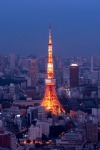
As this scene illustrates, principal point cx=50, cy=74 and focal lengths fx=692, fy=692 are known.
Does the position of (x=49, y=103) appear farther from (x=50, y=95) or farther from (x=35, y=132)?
(x=35, y=132)

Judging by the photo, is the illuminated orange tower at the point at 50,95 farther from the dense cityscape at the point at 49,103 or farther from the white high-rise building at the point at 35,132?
the white high-rise building at the point at 35,132

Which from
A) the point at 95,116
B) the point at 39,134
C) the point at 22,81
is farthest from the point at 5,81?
the point at 39,134

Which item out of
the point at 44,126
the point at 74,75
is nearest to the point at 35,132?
the point at 44,126

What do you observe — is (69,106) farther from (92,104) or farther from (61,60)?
(61,60)

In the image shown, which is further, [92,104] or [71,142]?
[92,104]

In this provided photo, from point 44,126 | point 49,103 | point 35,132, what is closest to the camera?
point 35,132

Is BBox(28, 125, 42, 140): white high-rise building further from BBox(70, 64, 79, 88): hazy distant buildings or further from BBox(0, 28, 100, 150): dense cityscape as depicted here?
BBox(70, 64, 79, 88): hazy distant buildings

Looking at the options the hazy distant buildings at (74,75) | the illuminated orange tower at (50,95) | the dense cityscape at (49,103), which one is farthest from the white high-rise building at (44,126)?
the hazy distant buildings at (74,75)
